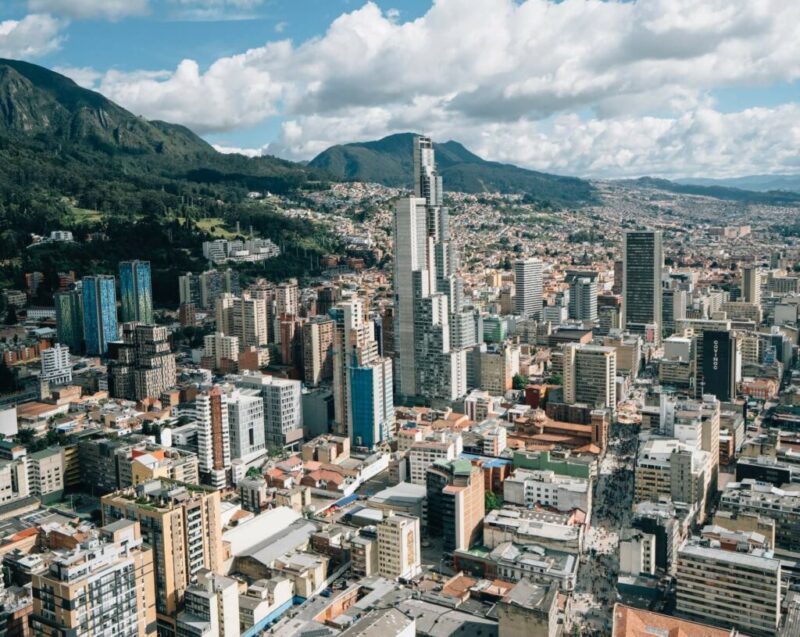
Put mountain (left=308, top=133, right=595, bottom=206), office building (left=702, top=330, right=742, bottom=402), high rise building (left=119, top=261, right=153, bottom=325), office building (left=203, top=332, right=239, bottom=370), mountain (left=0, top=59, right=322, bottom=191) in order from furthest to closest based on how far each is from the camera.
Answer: mountain (left=308, top=133, right=595, bottom=206) → mountain (left=0, top=59, right=322, bottom=191) → high rise building (left=119, top=261, right=153, bottom=325) → office building (left=203, top=332, right=239, bottom=370) → office building (left=702, top=330, right=742, bottom=402)

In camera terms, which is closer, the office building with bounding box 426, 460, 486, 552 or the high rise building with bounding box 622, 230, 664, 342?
the office building with bounding box 426, 460, 486, 552

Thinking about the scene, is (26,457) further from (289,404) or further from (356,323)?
(356,323)

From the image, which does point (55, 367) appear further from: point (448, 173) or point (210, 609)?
point (448, 173)

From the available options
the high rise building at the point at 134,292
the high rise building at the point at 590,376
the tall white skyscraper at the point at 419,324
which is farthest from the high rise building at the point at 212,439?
the high rise building at the point at 134,292

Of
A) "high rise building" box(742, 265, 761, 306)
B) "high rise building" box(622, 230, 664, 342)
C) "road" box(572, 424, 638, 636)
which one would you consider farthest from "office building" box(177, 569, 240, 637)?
"high rise building" box(742, 265, 761, 306)

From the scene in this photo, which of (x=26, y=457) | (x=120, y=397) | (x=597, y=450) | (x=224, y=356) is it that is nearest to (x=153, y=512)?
(x=26, y=457)

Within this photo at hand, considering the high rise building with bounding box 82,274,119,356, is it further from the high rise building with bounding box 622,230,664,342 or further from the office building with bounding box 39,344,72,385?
the high rise building with bounding box 622,230,664,342
